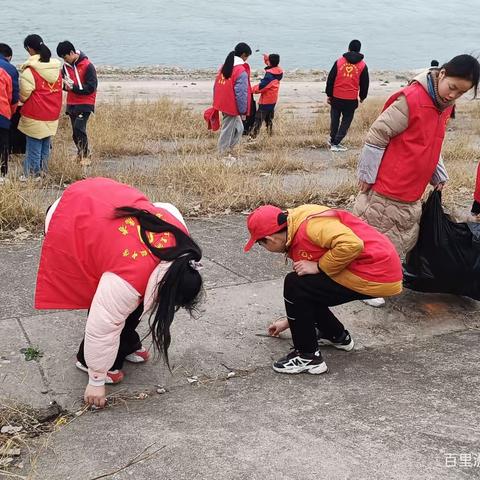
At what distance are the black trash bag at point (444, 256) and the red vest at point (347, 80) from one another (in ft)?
21.1

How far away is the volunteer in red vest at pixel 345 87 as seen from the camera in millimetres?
10492

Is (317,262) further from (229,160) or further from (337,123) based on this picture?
(337,123)

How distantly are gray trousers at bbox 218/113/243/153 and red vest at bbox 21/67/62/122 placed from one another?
8.44 ft

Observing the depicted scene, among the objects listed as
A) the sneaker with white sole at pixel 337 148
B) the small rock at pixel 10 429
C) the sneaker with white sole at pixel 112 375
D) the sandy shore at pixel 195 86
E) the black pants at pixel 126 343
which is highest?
the sandy shore at pixel 195 86

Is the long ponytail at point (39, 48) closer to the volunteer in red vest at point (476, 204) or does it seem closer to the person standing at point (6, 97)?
the person standing at point (6, 97)

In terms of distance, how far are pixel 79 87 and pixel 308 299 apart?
5.99 metres

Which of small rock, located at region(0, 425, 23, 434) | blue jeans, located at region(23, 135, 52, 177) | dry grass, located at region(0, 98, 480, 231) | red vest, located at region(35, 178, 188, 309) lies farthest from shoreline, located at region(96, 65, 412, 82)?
small rock, located at region(0, 425, 23, 434)

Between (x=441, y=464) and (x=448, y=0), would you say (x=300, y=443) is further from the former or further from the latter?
(x=448, y=0)

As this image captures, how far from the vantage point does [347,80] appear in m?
10.5

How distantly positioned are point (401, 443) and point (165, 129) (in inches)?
355

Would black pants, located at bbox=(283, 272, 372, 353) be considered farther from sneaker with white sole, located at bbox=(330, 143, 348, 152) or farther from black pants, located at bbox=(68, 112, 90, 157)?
sneaker with white sole, located at bbox=(330, 143, 348, 152)

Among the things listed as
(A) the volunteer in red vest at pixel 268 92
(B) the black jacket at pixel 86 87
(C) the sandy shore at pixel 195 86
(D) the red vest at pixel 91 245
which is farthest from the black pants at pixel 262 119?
(D) the red vest at pixel 91 245

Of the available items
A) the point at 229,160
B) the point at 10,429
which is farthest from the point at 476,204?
the point at 229,160

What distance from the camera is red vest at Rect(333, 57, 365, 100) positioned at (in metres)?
10.5
